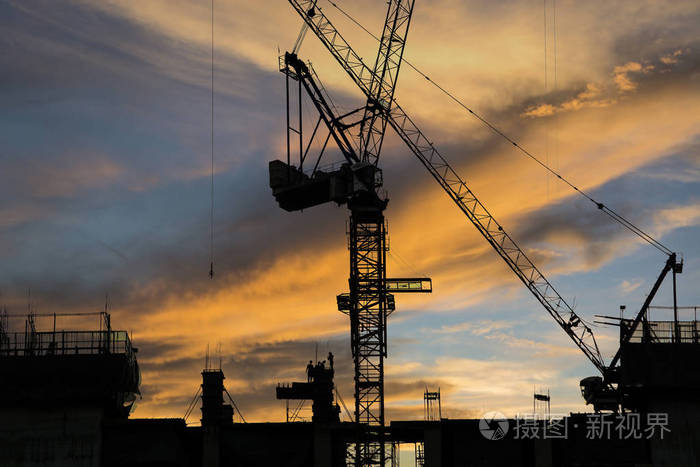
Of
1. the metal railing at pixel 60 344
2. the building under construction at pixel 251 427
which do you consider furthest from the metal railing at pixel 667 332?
the metal railing at pixel 60 344

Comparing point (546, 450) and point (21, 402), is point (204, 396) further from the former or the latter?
point (546, 450)

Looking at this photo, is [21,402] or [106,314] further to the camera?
[106,314]

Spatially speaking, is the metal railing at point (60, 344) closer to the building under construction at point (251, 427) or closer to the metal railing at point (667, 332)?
the building under construction at point (251, 427)

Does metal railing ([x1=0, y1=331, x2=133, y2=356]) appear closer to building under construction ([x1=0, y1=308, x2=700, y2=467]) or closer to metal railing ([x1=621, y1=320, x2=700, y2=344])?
building under construction ([x1=0, y1=308, x2=700, y2=467])

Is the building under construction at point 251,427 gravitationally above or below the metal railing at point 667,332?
below

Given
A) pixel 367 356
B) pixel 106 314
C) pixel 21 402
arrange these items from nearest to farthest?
pixel 21 402 < pixel 106 314 < pixel 367 356

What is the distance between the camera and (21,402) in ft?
301

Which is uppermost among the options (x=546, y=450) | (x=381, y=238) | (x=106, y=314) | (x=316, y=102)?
(x=316, y=102)

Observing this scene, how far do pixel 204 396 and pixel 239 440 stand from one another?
6.00m

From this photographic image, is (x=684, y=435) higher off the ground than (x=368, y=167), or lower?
lower

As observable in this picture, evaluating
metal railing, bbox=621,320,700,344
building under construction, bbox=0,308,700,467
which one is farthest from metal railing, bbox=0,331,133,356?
metal railing, bbox=621,320,700,344

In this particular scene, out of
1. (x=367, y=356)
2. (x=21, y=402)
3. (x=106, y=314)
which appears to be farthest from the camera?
(x=367, y=356)

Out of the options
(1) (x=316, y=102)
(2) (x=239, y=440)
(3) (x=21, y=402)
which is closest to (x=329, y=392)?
(2) (x=239, y=440)

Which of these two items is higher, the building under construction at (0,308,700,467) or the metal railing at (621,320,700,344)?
the metal railing at (621,320,700,344)
